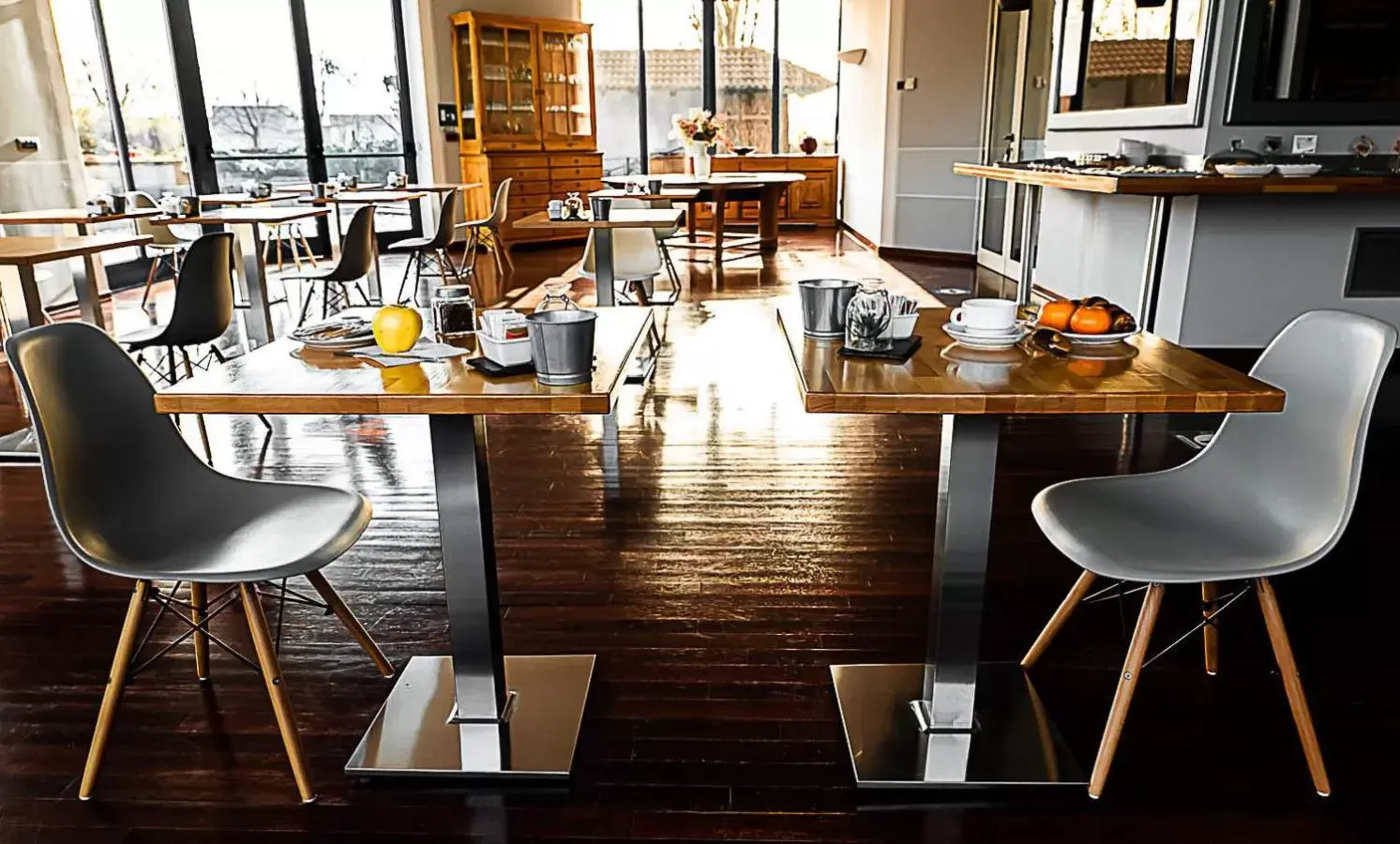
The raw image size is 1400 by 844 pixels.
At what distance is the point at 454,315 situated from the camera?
1871mm

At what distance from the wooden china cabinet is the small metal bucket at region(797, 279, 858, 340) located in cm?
807

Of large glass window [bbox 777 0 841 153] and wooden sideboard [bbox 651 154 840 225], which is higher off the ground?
large glass window [bbox 777 0 841 153]

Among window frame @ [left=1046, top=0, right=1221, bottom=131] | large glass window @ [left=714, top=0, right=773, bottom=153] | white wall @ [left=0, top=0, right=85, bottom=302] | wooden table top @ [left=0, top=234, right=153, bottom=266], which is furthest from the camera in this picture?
large glass window @ [left=714, top=0, right=773, bottom=153]

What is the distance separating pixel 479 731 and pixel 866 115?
9.48 metres

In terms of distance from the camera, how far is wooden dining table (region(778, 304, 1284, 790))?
4.61 feet

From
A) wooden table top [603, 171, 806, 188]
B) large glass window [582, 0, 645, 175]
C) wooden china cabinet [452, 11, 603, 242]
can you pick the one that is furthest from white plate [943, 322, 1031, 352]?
large glass window [582, 0, 645, 175]

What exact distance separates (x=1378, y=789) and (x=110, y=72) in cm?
887

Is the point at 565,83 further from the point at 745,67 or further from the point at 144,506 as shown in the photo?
the point at 144,506

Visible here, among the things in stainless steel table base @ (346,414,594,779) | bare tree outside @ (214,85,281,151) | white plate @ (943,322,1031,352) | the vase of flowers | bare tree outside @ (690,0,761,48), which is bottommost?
stainless steel table base @ (346,414,594,779)

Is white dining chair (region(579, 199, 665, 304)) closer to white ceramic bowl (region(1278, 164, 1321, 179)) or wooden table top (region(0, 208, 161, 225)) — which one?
wooden table top (region(0, 208, 161, 225))

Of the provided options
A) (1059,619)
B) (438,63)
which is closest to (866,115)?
(438,63)

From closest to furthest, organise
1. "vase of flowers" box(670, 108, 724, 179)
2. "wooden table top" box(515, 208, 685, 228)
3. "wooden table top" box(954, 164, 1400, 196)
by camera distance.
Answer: "wooden table top" box(954, 164, 1400, 196)
"wooden table top" box(515, 208, 685, 228)
"vase of flowers" box(670, 108, 724, 179)

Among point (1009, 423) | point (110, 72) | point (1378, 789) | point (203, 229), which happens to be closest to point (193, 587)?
point (1378, 789)

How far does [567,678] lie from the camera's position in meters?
2.05
